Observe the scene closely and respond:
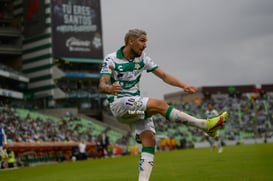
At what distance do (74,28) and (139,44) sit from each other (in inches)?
2662

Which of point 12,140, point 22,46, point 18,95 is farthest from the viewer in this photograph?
point 22,46

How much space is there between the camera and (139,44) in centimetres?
760

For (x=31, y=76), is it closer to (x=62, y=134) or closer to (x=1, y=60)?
(x=1, y=60)

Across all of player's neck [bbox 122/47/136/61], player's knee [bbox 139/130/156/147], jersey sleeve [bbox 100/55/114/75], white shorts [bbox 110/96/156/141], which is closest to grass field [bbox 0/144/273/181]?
player's knee [bbox 139/130/156/147]

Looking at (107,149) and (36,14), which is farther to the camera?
(36,14)

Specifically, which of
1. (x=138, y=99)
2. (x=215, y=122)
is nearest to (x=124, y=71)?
(x=138, y=99)

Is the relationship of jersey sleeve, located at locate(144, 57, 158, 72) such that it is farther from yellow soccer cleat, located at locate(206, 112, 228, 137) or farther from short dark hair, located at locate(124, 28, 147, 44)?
yellow soccer cleat, located at locate(206, 112, 228, 137)

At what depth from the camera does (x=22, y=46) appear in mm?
78125

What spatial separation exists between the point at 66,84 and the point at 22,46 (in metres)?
9.46

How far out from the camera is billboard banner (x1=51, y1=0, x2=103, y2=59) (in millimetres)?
→ 73625

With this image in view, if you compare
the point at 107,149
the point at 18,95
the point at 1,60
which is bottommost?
the point at 107,149

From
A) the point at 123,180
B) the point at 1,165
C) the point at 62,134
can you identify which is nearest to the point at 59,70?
the point at 62,134

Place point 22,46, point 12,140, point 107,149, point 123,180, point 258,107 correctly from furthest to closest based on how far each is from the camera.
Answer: point 22,46, point 258,107, point 107,149, point 12,140, point 123,180

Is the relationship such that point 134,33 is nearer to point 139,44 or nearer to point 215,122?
point 139,44
